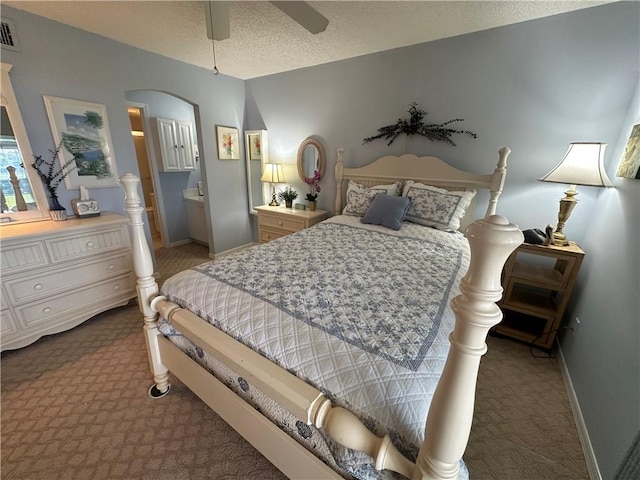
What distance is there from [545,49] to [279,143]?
281 cm

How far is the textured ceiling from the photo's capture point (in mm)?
1813

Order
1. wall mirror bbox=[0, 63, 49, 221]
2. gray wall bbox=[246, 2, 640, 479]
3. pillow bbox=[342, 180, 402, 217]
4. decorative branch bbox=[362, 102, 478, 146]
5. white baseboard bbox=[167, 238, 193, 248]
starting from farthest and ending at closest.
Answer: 1. white baseboard bbox=[167, 238, 193, 248]
2. pillow bbox=[342, 180, 402, 217]
3. decorative branch bbox=[362, 102, 478, 146]
4. wall mirror bbox=[0, 63, 49, 221]
5. gray wall bbox=[246, 2, 640, 479]

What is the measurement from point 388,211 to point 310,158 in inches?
58.4

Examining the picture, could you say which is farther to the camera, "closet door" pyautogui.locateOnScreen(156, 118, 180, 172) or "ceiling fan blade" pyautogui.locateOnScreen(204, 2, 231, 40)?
"closet door" pyautogui.locateOnScreen(156, 118, 180, 172)

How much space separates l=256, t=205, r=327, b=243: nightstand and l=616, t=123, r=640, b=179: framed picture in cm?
248

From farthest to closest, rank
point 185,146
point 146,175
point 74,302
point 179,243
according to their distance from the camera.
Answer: point 146,175, point 179,243, point 185,146, point 74,302

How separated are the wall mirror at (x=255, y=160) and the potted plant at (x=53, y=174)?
1.98 meters

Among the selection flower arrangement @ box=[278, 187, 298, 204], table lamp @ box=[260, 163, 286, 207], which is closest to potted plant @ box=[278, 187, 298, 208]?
flower arrangement @ box=[278, 187, 298, 204]

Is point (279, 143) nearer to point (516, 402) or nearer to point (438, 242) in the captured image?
point (438, 242)

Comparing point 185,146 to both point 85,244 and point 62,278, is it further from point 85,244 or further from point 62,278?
point 62,278

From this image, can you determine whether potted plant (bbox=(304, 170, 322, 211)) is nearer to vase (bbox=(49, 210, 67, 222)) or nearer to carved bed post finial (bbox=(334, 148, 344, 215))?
carved bed post finial (bbox=(334, 148, 344, 215))

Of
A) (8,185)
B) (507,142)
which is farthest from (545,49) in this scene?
(8,185)

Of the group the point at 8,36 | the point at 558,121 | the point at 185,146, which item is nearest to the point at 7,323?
the point at 8,36

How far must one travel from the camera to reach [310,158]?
3352mm
